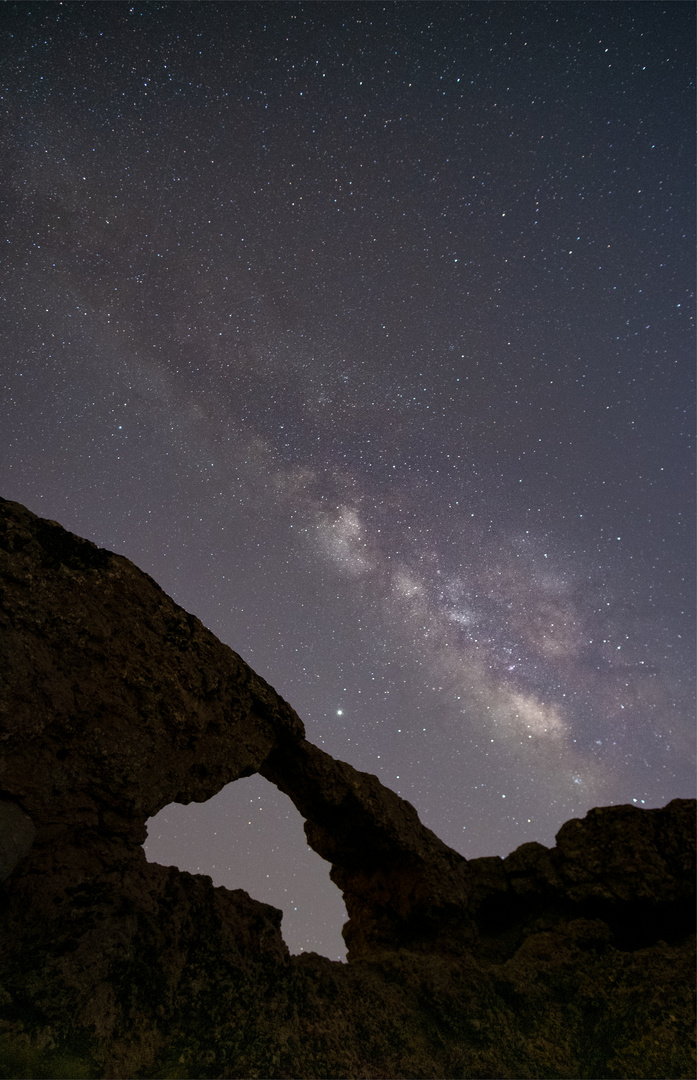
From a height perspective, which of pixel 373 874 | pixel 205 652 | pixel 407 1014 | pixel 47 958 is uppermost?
pixel 205 652

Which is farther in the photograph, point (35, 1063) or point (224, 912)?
point (224, 912)

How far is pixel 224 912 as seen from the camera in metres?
6.40

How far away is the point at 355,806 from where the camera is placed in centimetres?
798

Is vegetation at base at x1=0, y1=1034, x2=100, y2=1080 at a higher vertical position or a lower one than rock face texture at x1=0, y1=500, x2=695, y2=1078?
lower

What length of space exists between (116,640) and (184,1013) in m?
3.38

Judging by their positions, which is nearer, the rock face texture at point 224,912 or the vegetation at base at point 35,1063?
the vegetation at base at point 35,1063

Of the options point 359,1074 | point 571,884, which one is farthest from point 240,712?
point 571,884

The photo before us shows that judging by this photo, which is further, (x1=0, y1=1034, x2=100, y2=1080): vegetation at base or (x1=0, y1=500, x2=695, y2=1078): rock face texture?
(x1=0, y1=500, x2=695, y2=1078): rock face texture

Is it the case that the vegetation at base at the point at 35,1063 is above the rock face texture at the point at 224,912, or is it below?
below

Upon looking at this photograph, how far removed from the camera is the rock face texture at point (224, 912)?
4.99 metres

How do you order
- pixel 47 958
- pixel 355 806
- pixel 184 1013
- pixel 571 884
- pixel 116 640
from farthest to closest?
1. pixel 571 884
2. pixel 355 806
3. pixel 116 640
4. pixel 184 1013
5. pixel 47 958

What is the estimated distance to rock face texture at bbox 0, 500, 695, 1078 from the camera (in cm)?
499

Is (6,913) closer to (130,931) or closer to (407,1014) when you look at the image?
(130,931)

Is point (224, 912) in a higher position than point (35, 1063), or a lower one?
higher
